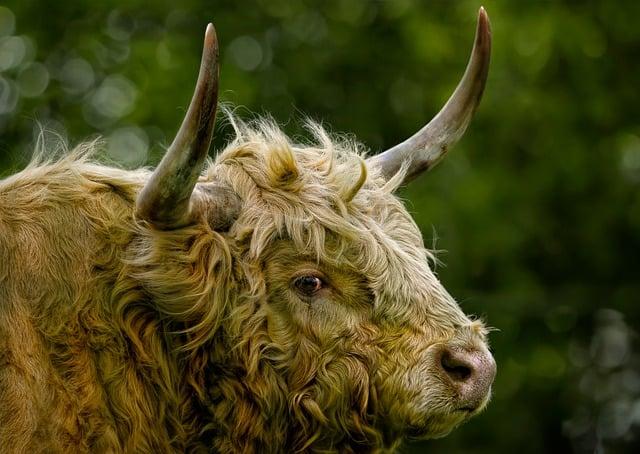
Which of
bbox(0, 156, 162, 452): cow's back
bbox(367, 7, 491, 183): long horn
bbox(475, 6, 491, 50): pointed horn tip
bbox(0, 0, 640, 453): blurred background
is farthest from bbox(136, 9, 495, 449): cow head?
bbox(0, 0, 640, 453): blurred background

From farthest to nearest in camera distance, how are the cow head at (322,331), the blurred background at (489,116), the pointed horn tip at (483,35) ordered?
the blurred background at (489,116)
the pointed horn tip at (483,35)
the cow head at (322,331)

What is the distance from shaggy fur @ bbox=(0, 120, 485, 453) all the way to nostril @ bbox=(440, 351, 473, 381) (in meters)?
0.07

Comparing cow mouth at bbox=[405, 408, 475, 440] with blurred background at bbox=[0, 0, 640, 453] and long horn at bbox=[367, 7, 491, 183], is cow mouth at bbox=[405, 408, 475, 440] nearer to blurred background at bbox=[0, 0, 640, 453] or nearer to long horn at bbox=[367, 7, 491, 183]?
long horn at bbox=[367, 7, 491, 183]

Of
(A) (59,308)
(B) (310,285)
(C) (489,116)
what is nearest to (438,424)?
(B) (310,285)

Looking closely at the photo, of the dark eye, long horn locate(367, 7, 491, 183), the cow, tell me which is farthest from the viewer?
long horn locate(367, 7, 491, 183)

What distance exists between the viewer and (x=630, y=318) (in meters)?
16.6

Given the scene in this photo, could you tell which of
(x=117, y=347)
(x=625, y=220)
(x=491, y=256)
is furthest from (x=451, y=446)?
(x=117, y=347)

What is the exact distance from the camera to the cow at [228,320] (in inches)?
239

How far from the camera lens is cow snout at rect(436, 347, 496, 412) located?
20.0 ft

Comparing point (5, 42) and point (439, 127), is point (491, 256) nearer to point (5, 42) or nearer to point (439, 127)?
point (5, 42)

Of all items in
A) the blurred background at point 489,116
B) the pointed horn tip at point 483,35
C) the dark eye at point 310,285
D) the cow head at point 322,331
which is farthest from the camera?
the blurred background at point 489,116

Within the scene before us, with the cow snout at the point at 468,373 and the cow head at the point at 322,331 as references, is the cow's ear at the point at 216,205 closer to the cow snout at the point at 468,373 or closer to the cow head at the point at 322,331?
the cow head at the point at 322,331

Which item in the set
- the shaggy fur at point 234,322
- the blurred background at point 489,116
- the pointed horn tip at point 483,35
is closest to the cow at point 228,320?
the shaggy fur at point 234,322

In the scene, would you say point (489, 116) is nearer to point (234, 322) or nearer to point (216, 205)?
point (216, 205)
